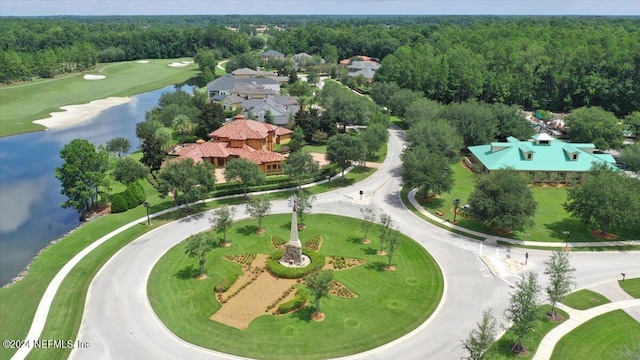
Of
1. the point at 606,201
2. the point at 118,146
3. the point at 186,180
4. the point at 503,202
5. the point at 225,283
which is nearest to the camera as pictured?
the point at 225,283

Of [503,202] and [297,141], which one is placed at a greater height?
[503,202]

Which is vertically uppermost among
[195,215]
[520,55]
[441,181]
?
[520,55]

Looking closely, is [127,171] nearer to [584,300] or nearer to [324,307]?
[324,307]

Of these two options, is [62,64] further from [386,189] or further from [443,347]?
[443,347]

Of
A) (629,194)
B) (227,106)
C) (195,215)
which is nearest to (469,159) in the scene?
(629,194)

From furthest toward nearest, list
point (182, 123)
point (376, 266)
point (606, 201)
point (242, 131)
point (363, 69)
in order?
point (363, 69) → point (182, 123) → point (242, 131) → point (606, 201) → point (376, 266)

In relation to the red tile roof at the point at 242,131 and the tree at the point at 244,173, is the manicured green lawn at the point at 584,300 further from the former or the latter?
the red tile roof at the point at 242,131

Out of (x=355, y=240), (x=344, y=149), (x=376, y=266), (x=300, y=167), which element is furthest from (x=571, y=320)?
(x=344, y=149)
